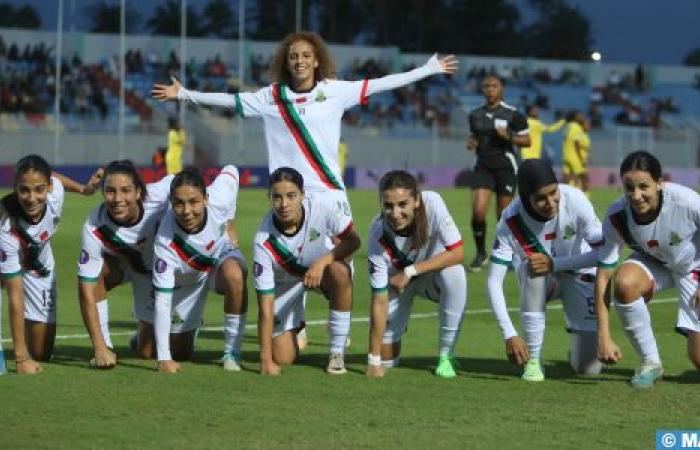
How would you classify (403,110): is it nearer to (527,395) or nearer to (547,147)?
(547,147)

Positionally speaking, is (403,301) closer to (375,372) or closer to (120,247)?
(375,372)

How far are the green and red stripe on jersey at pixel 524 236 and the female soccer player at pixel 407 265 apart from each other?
1.34 ft

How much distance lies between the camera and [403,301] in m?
9.67

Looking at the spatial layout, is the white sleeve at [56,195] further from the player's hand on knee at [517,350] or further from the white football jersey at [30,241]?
the player's hand on knee at [517,350]

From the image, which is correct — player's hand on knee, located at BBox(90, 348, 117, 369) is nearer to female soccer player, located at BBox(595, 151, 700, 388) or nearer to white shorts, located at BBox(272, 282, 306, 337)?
white shorts, located at BBox(272, 282, 306, 337)

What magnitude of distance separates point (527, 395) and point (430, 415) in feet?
3.08

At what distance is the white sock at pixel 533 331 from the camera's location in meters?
9.08

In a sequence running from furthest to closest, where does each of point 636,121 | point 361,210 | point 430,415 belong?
point 636,121
point 361,210
point 430,415

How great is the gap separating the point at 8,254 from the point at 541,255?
11.2 ft

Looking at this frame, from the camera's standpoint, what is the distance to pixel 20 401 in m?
7.88

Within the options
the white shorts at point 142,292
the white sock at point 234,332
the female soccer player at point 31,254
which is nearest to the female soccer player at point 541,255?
the white sock at point 234,332

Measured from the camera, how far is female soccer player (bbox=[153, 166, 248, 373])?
920 cm

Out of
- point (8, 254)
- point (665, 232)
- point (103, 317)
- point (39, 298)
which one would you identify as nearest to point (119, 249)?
point (103, 317)

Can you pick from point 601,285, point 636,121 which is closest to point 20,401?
point 601,285
